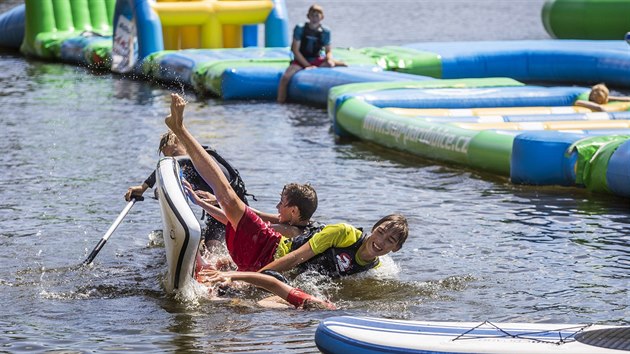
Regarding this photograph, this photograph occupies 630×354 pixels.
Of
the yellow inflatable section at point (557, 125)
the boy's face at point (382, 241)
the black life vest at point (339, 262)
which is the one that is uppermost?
the boy's face at point (382, 241)

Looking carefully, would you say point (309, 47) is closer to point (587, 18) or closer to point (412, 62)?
point (412, 62)

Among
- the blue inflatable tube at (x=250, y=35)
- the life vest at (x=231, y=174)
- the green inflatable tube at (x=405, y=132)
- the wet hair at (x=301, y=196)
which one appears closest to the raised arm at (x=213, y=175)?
the wet hair at (x=301, y=196)

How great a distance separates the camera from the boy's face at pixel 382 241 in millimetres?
6426

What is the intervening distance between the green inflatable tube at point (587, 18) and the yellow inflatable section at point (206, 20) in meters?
5.43

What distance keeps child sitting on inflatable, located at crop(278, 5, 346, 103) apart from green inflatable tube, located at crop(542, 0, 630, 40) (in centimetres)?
622

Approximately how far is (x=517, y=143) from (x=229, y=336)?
14.5ft

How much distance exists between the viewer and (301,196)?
6797 millimetres

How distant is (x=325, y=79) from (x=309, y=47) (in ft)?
2.15

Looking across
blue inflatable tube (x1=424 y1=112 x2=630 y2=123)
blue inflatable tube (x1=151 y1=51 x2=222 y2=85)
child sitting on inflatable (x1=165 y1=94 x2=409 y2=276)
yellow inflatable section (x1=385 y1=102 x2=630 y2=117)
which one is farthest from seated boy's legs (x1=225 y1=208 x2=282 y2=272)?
blue inflatable tube (x1=151 y1=51 x2=222 y2=85)

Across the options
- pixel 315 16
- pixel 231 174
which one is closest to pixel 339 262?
pixel 231 174

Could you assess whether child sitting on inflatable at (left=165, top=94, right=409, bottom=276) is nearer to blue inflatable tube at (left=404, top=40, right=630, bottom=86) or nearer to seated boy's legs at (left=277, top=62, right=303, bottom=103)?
seated boy's legs at (left=277, top=62, right=303, bottom=103)

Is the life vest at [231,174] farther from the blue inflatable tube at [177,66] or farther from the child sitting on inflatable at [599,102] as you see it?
the blue inflatable tube at [177,66]

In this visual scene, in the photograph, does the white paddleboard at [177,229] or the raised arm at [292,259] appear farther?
the raised arm at [292,259]

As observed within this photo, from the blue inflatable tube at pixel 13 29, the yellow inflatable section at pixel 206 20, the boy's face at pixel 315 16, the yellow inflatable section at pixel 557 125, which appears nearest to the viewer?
the yellow inflatable section at pixel 557 125
